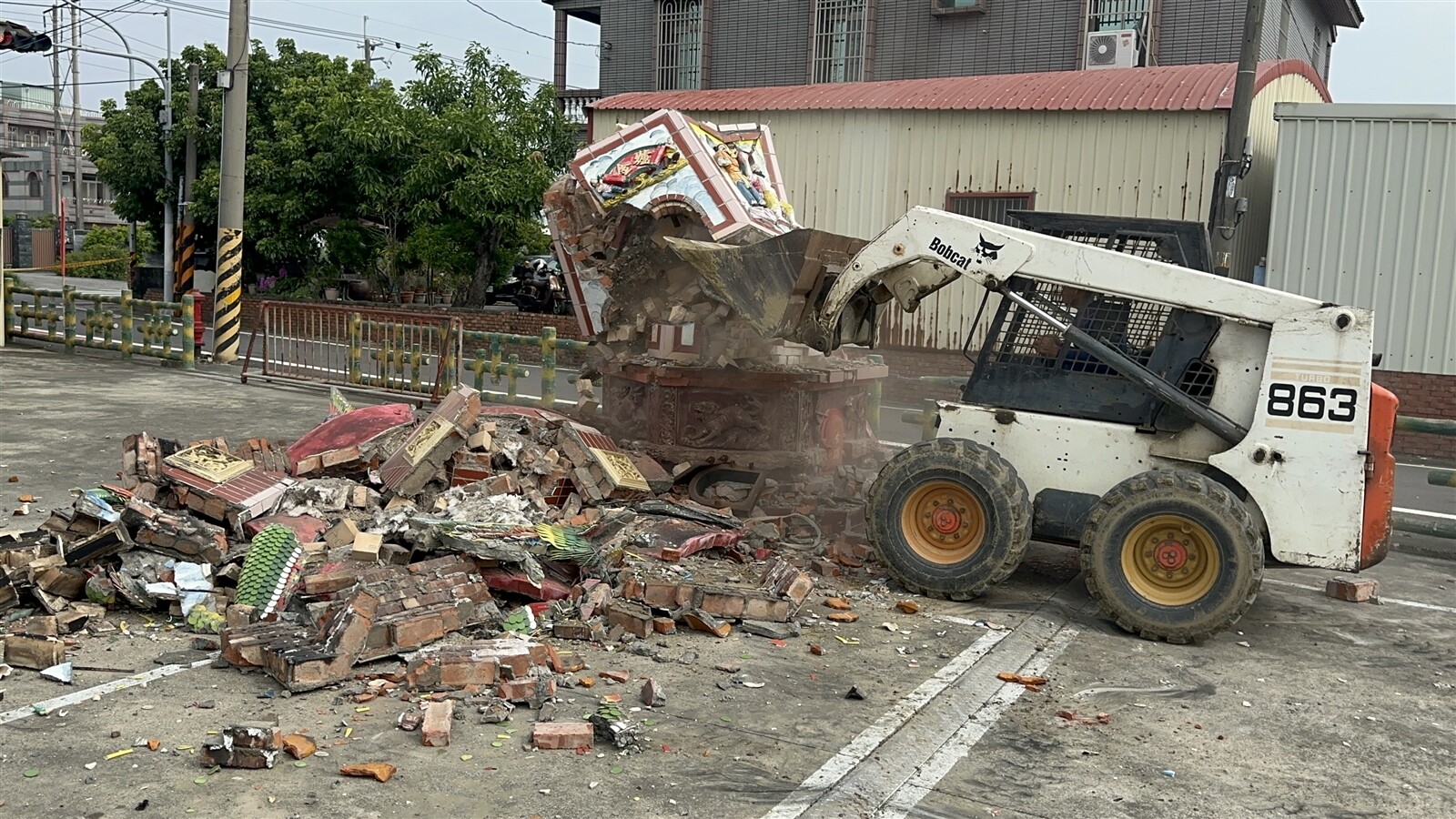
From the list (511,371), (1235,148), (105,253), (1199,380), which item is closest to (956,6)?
(1235,148)

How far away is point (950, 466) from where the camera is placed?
24.7ft

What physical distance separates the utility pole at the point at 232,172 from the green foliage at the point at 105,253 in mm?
34391

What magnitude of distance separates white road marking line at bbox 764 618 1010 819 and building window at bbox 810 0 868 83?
2425 cm

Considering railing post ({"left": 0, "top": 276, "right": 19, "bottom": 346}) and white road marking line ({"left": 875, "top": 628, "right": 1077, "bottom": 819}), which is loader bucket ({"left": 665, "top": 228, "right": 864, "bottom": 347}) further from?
railing post ({"left": 0, "top": 276, "right": 19, "bottom": 346})

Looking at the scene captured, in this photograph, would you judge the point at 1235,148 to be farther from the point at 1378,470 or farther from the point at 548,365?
the point at 548,365

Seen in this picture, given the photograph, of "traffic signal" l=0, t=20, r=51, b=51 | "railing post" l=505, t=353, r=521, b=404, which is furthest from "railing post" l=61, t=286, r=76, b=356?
"railing post" l=505, t=353, r=521, b=404

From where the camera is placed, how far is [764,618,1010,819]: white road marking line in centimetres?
471

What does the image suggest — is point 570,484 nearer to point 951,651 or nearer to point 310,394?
point 951,651

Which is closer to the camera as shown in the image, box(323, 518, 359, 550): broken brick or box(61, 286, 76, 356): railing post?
box(323, 518, 359, 550): broken brick

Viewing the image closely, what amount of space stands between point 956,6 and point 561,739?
26014 mm

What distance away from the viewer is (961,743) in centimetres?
542

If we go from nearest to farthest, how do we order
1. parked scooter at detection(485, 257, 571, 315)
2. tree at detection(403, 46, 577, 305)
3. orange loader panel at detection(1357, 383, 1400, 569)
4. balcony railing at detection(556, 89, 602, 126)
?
orange loader panel at detection(1357, 383, 1400, 569) < tree at detection(403, 46, 577, 305) < parked scooter at detection(485, 257, 571, 315) < balcony railing at detection(556, 89, 602, 126)

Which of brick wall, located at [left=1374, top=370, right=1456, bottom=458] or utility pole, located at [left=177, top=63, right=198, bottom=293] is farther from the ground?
utility pole, located at [left=177, top=63, right=198, bottom=293]

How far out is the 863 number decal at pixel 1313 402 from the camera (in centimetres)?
682
